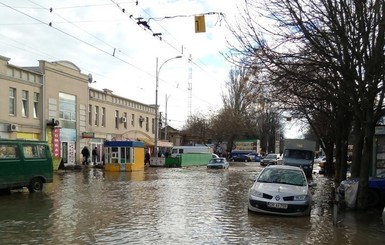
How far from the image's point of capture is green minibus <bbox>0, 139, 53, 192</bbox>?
55.5 ft

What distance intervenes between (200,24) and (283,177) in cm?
612

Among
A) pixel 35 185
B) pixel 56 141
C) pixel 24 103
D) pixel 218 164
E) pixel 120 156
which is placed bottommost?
pixel 218 164

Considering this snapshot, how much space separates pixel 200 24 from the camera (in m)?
16.1

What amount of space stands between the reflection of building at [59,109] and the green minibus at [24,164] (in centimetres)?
1214

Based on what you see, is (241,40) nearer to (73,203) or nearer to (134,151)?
(73,203)

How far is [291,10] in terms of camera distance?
483 inches

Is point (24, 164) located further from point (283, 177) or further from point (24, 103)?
point (24, 103)

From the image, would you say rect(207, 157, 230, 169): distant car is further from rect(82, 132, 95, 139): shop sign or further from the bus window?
the bus window

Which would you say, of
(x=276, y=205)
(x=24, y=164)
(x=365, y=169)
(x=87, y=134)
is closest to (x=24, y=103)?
(x=87, y=134)

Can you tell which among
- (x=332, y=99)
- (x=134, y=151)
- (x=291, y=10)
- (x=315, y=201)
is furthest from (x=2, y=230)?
(x=134, y=151)

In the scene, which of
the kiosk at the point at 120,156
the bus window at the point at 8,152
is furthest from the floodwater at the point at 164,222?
the kiosk at the point at 120,156

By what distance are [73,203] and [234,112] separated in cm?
5852

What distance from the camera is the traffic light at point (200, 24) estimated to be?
16.0 meters

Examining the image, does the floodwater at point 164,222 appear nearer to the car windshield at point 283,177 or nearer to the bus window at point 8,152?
the car windshield at point 283,177
